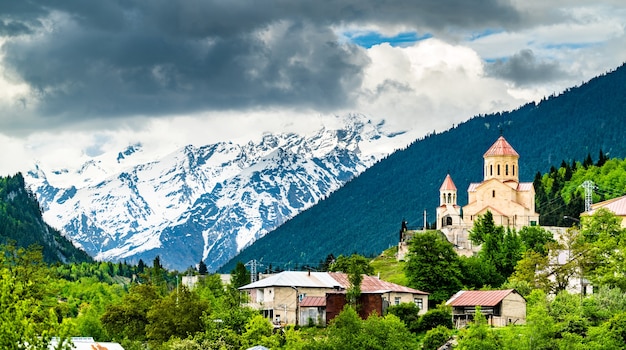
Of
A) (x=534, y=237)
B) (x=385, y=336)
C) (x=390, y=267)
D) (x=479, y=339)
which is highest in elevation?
(x=534, y=237)

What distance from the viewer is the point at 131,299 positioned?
122 meters

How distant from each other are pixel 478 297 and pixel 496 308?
13.7 ft

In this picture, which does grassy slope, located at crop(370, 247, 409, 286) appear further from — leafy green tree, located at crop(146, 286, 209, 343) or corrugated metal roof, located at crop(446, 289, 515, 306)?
leafy green tree, located at crop(146, 286, 209, 343)

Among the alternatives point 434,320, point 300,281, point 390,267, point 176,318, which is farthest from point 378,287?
point 390,267

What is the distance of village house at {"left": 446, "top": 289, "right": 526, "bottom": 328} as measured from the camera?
113 m

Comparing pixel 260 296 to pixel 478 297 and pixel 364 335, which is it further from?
pixel 364 335

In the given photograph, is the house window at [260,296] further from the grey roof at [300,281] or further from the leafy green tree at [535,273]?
the leafy green tree at [535,273]

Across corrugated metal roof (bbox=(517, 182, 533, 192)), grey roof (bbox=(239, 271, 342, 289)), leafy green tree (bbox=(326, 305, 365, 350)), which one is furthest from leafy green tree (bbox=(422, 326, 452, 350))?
corrugated metal roof (bbox=(517, 182, 533, 192))

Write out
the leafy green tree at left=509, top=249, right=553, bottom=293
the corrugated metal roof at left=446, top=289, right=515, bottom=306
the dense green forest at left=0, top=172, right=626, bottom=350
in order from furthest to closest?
the leafy green tree at left=509, top=249, right=553, bottom=293, the corrugated metal roof at left=446, top=289, right=515, bottom=306, the dense green forest at left=0, top=172, right=626, bottom=350

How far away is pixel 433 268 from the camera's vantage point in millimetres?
133500

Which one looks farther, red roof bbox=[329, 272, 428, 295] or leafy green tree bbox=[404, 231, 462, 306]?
leafy green tree bbox=[404, 231, 462, 306]

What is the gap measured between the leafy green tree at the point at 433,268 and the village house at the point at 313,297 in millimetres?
3537

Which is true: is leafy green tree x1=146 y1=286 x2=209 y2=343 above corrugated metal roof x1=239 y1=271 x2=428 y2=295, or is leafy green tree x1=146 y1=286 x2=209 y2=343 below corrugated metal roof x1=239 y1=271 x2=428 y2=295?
below

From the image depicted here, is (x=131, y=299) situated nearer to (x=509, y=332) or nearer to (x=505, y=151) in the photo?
(x=509, y=332)
